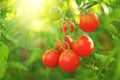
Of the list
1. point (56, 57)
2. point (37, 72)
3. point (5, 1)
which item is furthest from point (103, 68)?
point (37, 72)

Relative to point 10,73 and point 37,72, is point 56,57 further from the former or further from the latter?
point 37,72

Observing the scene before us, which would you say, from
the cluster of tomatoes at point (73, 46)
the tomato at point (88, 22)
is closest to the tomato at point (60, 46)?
the cluster of tomatoes at point (73, 46)

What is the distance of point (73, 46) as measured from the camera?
2.18 meters

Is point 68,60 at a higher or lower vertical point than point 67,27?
lower

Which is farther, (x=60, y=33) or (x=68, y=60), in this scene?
(x=60, y=33)

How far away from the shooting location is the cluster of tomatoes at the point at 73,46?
214cm

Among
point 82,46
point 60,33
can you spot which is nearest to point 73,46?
point 82,46

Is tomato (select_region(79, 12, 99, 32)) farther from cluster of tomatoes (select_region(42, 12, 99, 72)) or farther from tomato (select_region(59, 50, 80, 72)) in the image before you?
tomato (select_region(59, 50, 80, 72))

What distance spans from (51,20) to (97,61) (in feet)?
1.16

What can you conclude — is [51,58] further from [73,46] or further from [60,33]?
[60,33]

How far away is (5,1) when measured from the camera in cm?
258

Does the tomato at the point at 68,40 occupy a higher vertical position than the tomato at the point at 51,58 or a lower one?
higher

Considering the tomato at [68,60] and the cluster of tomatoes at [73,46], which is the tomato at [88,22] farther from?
the tomato at [68,60]

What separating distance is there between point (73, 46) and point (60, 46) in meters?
0.07
